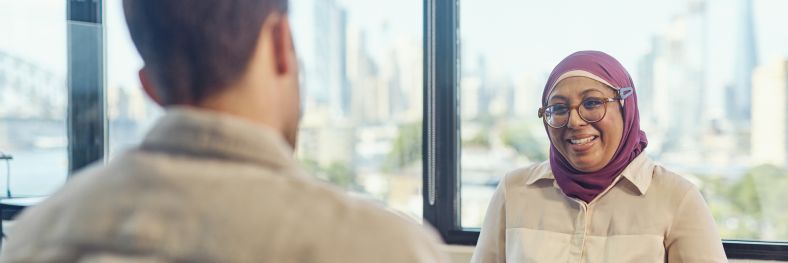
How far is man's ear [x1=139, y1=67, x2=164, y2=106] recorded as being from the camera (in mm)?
637

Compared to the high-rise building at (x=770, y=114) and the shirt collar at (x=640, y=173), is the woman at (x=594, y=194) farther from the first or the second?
the high-rise building at (x=770, y=114)

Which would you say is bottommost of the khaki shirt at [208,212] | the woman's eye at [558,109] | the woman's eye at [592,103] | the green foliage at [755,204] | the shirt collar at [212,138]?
the green foliage at [755,204]

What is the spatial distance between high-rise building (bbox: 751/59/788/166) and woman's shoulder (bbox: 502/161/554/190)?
0.99 meters

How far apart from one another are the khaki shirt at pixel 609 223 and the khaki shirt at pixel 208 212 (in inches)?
54.7

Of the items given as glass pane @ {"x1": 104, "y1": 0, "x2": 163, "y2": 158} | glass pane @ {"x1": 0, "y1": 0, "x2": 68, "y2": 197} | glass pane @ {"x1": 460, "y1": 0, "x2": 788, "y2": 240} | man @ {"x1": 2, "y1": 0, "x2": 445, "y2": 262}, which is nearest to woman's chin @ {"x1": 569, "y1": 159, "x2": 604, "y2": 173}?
glass pane @ {"x1": 460, "y1": 0, "x2": 788, "y2": 240}

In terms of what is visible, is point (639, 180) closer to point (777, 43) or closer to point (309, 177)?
point (777, 43)

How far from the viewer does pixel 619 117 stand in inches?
77.5

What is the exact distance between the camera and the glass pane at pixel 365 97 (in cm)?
299

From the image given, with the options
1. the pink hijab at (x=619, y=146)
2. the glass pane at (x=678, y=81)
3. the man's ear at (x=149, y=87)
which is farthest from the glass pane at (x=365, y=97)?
the man's ear at (x=149, y=87)

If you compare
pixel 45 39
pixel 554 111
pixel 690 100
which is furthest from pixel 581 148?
pixel 45 39

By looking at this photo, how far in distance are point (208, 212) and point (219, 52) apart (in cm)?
13

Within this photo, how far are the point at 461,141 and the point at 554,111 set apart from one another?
3.16 feet

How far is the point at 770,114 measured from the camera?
2600 mm

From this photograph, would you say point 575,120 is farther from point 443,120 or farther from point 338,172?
point 338,172
